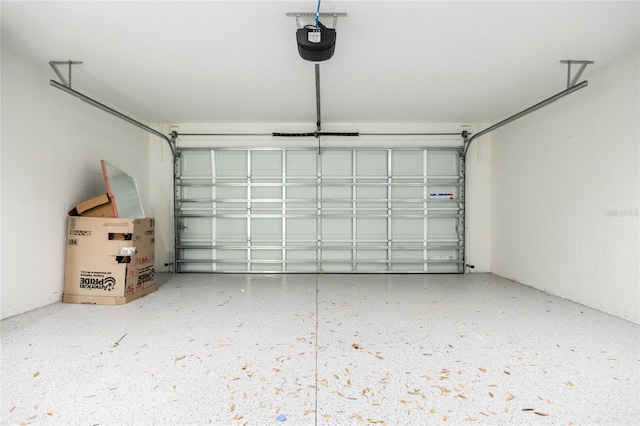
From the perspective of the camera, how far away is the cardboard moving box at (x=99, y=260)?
327 centimetres

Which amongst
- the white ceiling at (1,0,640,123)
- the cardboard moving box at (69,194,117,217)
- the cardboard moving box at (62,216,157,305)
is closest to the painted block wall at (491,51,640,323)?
the white ceiling at (1,0,640,123)

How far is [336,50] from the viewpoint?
8.98 ft

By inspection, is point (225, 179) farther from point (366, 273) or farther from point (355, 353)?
point (355, 353)

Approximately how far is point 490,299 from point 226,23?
3.96 meters

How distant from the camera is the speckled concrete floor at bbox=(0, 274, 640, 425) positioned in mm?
1501

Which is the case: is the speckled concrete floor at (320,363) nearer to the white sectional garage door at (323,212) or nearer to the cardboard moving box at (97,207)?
the cardboard moving box at (97,207)

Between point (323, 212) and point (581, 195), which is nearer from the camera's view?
point (581, 195)

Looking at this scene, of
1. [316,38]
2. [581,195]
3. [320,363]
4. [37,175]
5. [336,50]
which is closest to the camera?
[320,363]

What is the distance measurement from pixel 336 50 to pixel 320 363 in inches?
104

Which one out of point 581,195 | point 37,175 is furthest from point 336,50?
point 37,175

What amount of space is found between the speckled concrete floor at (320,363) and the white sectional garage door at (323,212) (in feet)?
5.52

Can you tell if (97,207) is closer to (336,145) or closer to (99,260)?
(99,260)

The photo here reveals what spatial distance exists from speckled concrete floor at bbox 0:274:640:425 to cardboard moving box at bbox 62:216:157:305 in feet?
0.52

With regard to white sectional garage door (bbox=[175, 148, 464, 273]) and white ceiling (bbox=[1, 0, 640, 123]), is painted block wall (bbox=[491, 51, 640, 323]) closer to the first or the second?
white ceiling (bbox=[1, 0, 640, 123])
